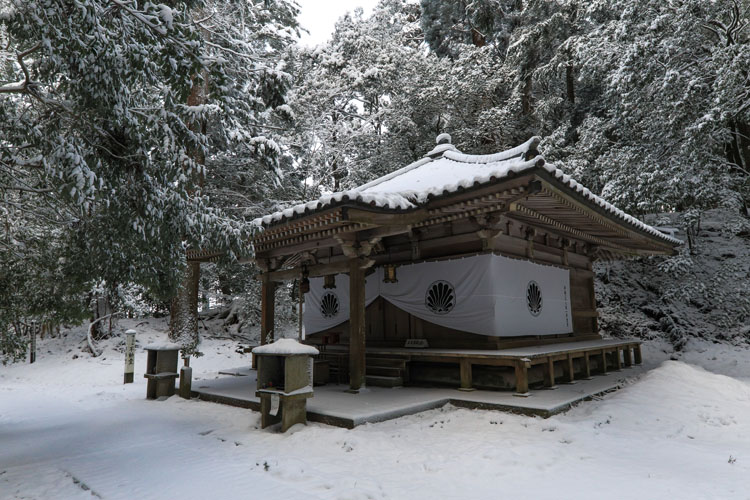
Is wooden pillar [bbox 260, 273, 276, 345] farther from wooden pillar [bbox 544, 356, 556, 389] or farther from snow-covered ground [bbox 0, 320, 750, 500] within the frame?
wooden pillar [bbox 544, 356, 556, 389]

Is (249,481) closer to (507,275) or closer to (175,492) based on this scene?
(175,492)

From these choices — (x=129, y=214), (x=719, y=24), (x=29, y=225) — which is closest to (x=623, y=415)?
(x=129, y=214)

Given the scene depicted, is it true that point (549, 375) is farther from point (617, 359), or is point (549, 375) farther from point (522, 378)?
point (617, 359)

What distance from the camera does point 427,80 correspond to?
1830 centimetres

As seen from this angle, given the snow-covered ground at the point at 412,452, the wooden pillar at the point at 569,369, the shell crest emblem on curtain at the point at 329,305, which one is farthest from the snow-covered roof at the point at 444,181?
the snow-covered ground at the point at 412,452

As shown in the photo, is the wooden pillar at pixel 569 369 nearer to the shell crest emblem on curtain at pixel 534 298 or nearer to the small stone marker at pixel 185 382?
the shell crest emblem on curtain at pixel 534 298

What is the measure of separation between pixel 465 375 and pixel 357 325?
6.46 feet

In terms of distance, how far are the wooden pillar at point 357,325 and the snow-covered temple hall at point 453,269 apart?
2 cm

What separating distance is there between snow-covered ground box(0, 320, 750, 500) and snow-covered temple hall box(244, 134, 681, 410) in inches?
60.1

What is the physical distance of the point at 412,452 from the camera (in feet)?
16.1

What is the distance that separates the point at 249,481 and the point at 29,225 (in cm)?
513

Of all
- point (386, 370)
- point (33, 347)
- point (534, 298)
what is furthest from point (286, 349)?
point (33, 347)

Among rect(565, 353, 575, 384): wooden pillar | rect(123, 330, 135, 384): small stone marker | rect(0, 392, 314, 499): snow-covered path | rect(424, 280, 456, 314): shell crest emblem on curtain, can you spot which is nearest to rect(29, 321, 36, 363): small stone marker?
rect(123, 330, 135, 384): small stone marker

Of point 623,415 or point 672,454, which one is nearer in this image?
point 672,454
